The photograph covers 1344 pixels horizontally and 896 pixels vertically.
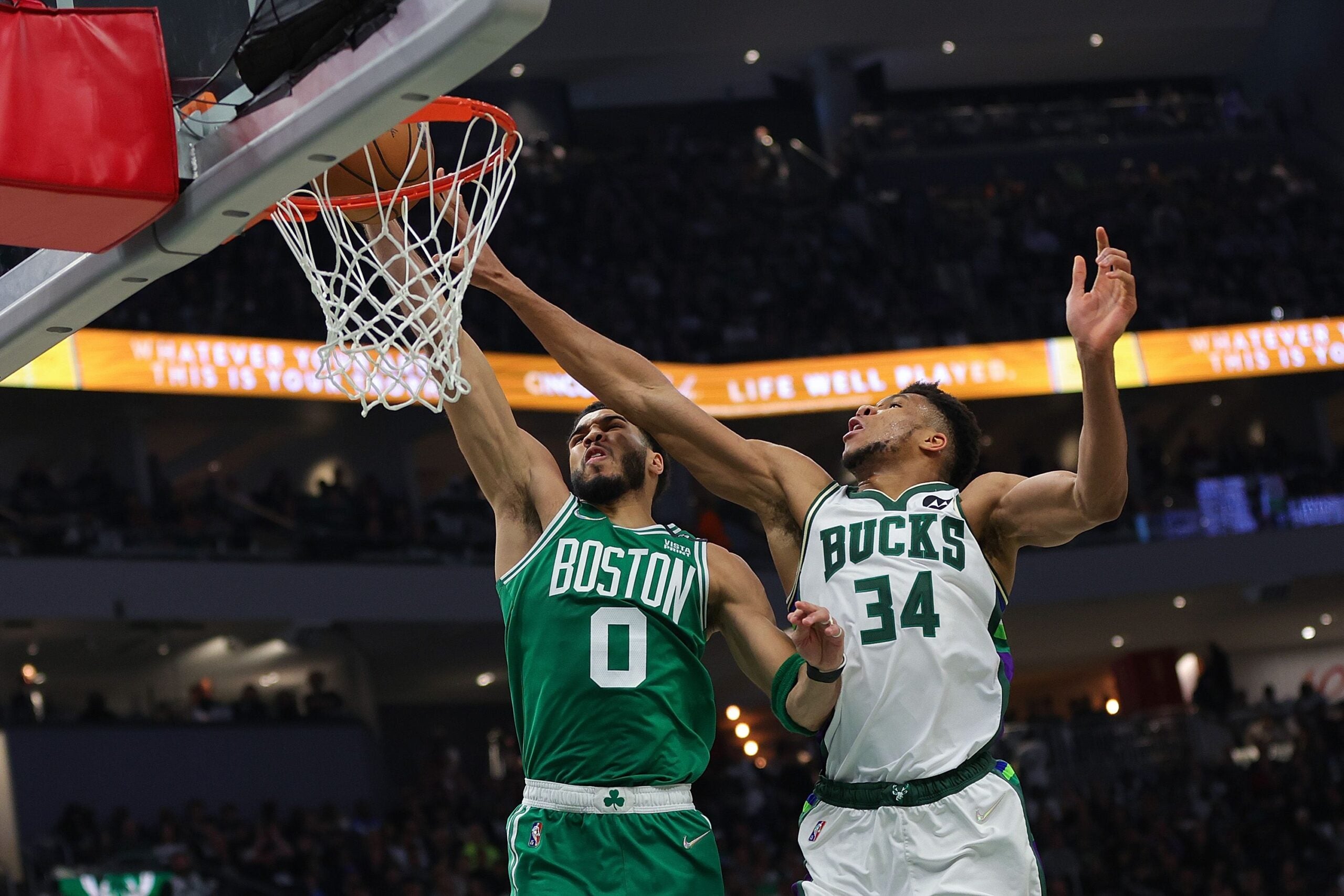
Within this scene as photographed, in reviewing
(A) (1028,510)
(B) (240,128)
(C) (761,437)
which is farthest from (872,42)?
(B) (240,128)

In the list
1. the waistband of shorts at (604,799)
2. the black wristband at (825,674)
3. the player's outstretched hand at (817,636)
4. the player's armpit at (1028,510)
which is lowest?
the waistband of shorts at (604,799)

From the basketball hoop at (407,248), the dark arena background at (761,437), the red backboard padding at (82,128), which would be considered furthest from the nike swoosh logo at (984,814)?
the dark arena background at (761,437)

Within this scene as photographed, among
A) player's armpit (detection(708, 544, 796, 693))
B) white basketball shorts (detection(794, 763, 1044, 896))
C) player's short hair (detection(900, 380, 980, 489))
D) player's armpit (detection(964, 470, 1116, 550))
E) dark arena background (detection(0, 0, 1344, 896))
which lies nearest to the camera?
white basketball shorts (detection(794, 763, 1044, 896))

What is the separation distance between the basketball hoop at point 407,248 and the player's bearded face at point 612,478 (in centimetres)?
44

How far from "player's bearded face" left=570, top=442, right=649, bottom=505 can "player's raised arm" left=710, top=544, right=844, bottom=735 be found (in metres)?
0.32

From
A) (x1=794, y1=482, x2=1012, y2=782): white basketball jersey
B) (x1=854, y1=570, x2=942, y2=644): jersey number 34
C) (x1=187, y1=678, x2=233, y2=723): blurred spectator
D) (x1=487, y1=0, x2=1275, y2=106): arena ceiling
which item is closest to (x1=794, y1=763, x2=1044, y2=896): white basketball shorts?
(x1=794, y1=482, x2=1012, y2=782): white basketball jersey

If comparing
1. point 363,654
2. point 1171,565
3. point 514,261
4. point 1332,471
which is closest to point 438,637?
point 363,654

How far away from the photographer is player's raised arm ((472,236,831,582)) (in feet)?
15.8

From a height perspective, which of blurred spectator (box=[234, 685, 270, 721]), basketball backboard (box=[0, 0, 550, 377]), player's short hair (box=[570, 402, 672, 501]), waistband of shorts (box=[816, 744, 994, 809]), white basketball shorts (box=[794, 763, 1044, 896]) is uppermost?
blurred spectator (box=[234, 685, 270, 721])

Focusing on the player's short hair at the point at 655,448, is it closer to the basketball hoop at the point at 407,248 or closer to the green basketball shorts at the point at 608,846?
the basketball hoop at the point at 407,248

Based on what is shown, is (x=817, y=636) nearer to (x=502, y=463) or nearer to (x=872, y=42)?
(x=502, y=463)

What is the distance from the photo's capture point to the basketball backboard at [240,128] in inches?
132

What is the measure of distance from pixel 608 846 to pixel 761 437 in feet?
70.4

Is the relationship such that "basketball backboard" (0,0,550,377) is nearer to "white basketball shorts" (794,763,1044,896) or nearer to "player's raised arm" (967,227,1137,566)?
"player's raised arm" (967,227,1137,566)
